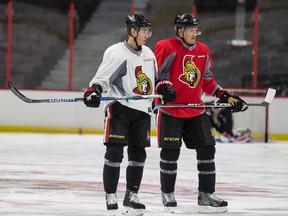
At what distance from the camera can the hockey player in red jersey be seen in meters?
5.12

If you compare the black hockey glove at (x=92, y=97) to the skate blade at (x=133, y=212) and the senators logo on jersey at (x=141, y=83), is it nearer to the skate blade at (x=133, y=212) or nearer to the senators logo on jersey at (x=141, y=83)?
the senators logo on jersey at (x=141, y=83)

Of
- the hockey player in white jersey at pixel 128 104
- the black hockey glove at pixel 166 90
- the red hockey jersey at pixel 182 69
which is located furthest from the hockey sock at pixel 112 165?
the red hockey jersey at pixel 182 69

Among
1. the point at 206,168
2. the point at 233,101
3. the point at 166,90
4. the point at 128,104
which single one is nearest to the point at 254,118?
the point at 233,101

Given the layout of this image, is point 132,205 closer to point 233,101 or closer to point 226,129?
point 233,101

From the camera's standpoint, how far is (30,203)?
526 centimetres

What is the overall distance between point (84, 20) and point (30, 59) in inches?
39.7

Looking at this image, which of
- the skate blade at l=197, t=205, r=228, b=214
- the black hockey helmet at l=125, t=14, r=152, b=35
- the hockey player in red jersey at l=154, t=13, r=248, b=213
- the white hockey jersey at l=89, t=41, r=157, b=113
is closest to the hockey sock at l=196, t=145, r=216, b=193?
the hockey player in red jersey at l=154, t=13, r=248, b=213

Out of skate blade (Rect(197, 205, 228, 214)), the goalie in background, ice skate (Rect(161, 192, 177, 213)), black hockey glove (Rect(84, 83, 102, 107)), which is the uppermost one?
black hockey glove (Rect(84, 83, 102, 107))

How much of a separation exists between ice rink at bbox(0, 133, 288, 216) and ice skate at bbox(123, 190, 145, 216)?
115 millimetres

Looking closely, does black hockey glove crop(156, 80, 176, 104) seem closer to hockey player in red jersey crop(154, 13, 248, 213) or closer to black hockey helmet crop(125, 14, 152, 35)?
hockey player in red jersey crop(154, 13, 248, 213)

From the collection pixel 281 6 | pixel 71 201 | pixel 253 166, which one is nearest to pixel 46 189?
pixel 71 201

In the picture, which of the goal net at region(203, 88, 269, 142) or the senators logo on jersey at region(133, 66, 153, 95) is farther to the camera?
the goal net at region(203, 88, 269, 142)

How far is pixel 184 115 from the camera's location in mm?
5141

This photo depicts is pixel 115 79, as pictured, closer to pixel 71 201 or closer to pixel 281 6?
pixel 71 201
